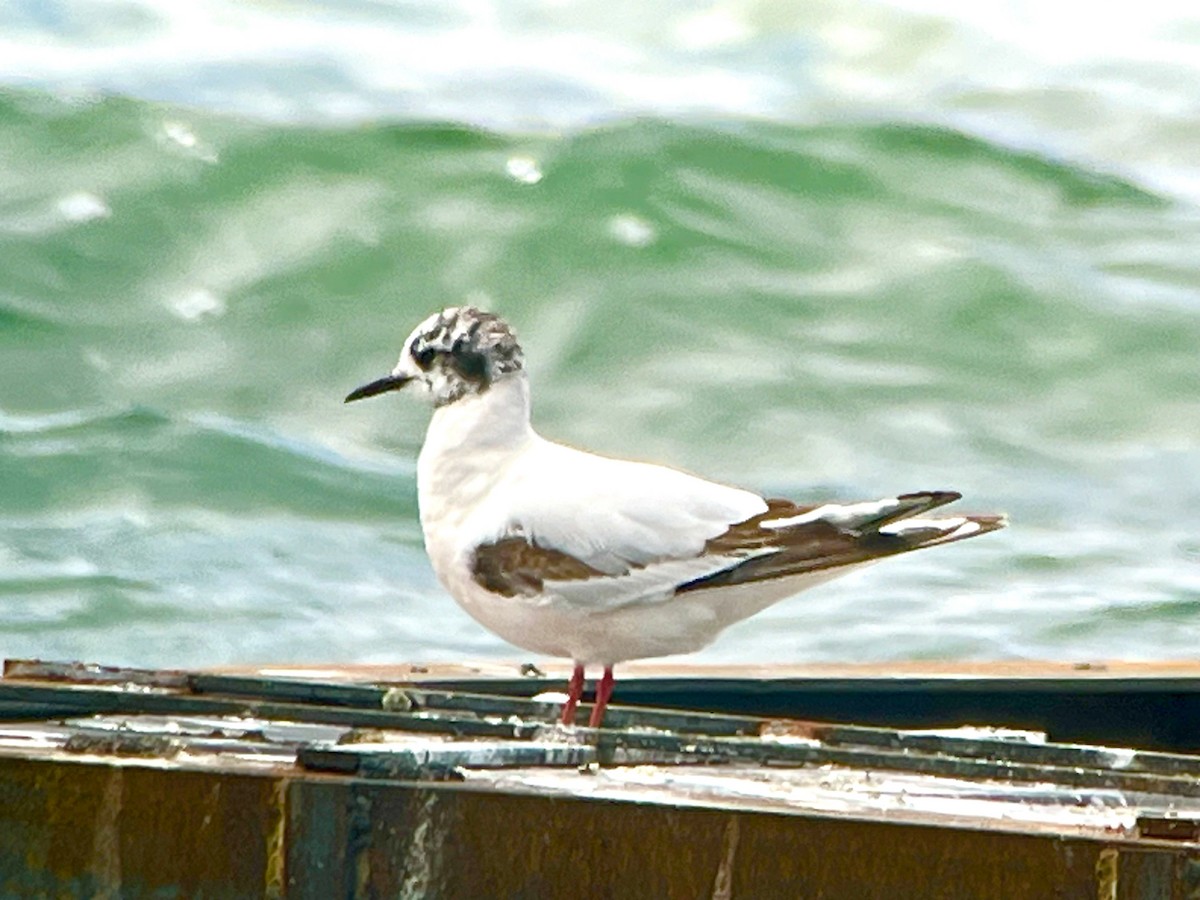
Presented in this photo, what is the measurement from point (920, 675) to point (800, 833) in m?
4.22

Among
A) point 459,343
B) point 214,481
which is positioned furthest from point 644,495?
point 214,481

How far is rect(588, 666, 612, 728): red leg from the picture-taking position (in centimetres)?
746

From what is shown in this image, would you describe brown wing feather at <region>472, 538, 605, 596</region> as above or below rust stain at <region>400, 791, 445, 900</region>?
above

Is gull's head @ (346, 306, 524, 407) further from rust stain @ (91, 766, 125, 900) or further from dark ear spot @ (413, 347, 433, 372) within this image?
rust stain @ (91, 766, 125, 900)

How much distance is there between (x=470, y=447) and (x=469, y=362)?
293 mm

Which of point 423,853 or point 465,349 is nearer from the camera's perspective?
point 423,853

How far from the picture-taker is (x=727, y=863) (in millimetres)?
5305

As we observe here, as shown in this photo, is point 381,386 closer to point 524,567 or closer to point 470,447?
point 470,447

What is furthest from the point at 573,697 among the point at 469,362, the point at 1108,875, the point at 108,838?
the point at 1108,875

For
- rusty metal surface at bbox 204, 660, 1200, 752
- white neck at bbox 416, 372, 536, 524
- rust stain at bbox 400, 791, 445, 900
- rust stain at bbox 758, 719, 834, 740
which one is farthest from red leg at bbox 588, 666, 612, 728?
rust stain at bbox 400, 791, 445, 900

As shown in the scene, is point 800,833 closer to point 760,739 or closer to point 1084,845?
point 1084,845

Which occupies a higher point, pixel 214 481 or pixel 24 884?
pixel 214 481

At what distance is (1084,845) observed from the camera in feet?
16.8

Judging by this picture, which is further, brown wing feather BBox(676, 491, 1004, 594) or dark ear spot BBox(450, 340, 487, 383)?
dark ear spot BBox(450, 340, 487, 383)
